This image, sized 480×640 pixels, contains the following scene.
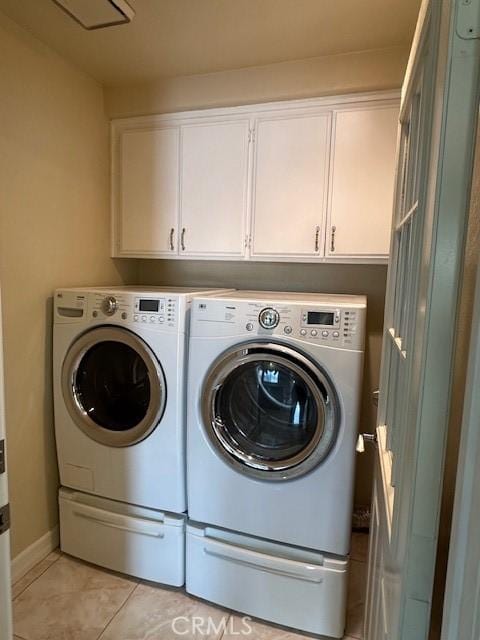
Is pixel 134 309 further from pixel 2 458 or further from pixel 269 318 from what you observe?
pixel 2 458

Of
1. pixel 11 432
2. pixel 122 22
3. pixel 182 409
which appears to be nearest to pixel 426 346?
pixel 182 409

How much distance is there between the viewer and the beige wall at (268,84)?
180 cm

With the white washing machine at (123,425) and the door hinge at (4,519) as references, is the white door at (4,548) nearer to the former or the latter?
the door hinge at (4,519)

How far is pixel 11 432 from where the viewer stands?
1.76 m

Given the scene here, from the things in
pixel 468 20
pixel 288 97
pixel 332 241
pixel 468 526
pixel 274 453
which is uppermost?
pixel 288 97

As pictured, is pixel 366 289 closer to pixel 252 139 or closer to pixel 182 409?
pixel 252 139

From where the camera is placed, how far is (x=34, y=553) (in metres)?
1.90

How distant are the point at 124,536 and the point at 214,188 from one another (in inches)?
69.3

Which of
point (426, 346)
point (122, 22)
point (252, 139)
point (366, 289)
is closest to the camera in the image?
point (426, 346)

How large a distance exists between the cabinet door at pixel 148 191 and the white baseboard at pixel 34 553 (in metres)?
1.55

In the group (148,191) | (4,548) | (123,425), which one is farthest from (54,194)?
(4,548)

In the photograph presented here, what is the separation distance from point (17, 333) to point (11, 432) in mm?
440

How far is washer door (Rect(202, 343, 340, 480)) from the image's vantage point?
148 cm

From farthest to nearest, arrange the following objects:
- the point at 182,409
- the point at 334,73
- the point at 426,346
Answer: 1. the point at 334,73
2. the point at 182,409
3. the point at 426,346
